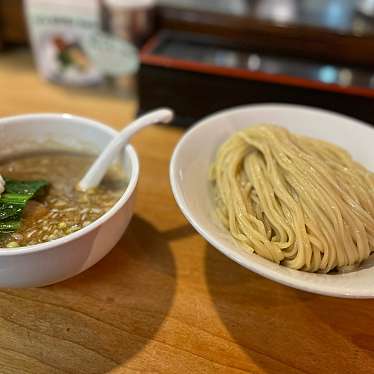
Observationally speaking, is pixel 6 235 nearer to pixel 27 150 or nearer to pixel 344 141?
pixel 27 150

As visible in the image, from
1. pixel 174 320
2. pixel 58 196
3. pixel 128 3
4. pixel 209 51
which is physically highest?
pixel 128 3

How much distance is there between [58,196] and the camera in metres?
0.91

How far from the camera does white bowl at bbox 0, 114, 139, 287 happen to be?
69 cm

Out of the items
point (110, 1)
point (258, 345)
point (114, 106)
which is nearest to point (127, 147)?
point (258, 345)

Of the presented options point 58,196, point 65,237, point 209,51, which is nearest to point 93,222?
Result: point 65,237

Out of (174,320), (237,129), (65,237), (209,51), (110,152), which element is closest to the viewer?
(65,237)

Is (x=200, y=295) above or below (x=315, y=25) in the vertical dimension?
below

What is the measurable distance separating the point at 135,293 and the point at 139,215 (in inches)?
9.2

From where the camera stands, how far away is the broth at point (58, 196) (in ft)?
2.61

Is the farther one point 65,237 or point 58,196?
point 58,196

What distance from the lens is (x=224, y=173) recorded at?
0.95 metres

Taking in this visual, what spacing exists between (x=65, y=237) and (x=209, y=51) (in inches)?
35.3

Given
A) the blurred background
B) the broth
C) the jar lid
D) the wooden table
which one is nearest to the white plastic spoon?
the broth

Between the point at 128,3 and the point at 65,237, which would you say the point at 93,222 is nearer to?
the point at 65,237
